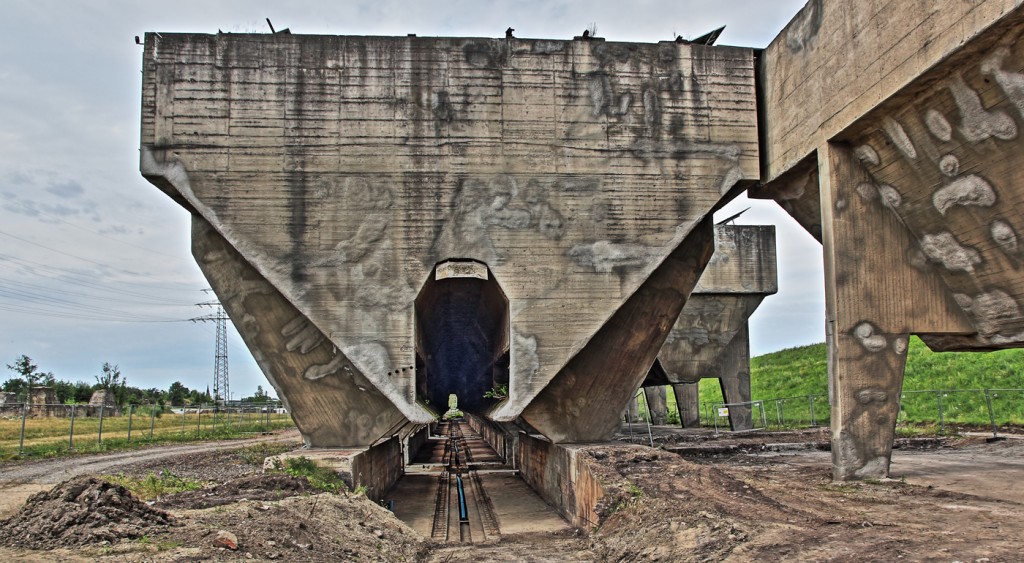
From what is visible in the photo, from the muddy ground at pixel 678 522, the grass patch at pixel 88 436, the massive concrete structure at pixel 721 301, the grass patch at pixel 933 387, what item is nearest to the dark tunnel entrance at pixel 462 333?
the muddy ground at pixel 678 522

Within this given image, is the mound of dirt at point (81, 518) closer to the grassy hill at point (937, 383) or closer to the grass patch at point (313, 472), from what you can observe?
the grass patch at point (313, 472)

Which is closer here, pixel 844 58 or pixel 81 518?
pixel 81 518

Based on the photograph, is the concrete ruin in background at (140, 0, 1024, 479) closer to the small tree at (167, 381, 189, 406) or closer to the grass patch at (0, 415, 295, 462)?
the grass patch at (0, 415, 295, 462)

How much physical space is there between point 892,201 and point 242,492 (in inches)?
409

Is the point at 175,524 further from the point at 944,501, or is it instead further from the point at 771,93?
the point at 771,93

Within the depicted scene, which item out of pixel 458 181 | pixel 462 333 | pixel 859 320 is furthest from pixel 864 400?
pixel 462 333

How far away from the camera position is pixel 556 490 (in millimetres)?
14961

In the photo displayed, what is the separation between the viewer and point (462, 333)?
22.5 metres

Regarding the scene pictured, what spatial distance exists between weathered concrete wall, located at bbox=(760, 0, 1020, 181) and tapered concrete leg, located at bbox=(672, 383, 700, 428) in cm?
1888

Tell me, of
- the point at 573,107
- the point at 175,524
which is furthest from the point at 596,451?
the point at 175,524

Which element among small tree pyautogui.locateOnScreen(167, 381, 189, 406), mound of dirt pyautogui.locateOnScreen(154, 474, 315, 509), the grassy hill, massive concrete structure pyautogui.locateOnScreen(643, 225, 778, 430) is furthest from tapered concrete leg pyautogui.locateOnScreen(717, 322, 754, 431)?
small tree pyautogui.locateOnScreen(167, 381, 189, 406)

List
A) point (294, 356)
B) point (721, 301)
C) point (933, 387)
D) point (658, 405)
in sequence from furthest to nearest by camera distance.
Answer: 1. point (658, 405)
2. point (933, 387)
3. point (721, 301)
4. point (294, 356)

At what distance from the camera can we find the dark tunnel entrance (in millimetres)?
13641

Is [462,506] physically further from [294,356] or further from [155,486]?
[155,486]
